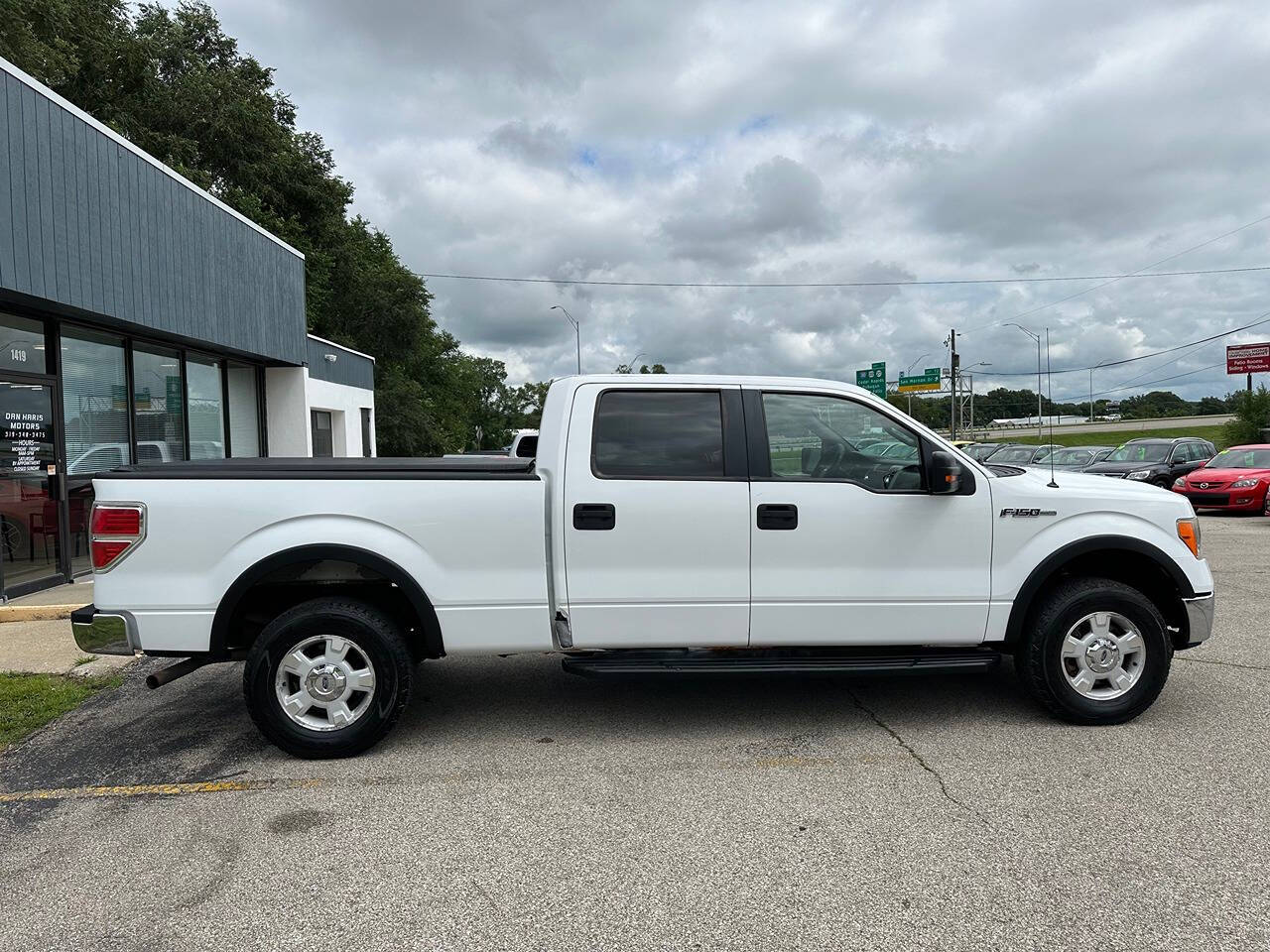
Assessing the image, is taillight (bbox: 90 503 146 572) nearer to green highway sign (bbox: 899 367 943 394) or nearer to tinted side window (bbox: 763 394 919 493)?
tinted side window (bbox: 763 394 919 493)

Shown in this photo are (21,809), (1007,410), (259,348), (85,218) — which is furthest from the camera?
(1007,410)

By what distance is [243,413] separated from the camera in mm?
15477

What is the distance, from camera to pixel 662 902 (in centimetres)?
297

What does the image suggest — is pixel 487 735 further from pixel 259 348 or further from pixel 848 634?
pixel 259 348

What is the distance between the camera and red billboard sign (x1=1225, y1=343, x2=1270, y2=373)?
4075cm

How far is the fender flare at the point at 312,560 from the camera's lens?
4.21m

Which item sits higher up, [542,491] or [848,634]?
[542,491]

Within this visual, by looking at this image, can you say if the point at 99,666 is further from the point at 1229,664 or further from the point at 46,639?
the point at 1229,664

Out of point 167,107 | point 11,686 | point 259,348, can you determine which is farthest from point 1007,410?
point 11,686

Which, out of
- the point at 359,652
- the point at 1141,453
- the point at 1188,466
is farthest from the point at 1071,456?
the point at 359,652

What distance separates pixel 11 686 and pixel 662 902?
505cm

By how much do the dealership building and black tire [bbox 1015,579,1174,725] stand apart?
370 inches

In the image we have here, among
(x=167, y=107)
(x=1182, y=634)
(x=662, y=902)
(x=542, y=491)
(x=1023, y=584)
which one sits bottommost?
(x=662, y=902)

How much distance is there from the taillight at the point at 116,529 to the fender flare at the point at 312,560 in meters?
0.52
